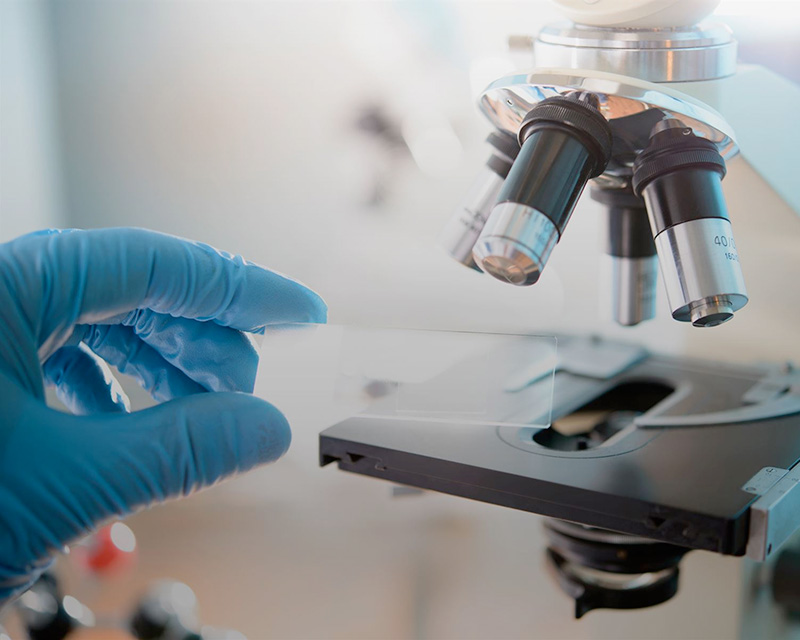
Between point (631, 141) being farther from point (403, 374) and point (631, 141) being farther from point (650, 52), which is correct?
point (403, 374)

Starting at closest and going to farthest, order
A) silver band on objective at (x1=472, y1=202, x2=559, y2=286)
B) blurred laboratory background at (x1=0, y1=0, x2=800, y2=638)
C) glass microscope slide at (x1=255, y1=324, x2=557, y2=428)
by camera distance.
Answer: silver band on objective at (x1=472, y1=202, x2=559, y2=286) < glass microscope slide at (x1=255, y1=324, x2=557, y2=428) < blurred laboratory background at (x1=0, y1=0, x2=800, y2=638)

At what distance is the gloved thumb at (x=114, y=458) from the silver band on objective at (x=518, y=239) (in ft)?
0.75

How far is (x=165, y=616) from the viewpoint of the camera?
991 millimetres

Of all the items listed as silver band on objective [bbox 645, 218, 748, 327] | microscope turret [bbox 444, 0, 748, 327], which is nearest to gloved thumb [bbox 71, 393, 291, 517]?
microscope turret [bbox 444, 0, 748, 327]

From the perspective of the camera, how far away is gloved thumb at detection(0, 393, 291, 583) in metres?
0.58

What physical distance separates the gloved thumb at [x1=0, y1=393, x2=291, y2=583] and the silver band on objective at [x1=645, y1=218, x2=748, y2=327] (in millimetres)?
327

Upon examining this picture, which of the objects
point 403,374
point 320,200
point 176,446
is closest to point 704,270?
point 403,374

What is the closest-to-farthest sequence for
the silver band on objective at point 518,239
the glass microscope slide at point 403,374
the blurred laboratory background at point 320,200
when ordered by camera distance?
the silver band on objective at point 518,239 < the glass microscope slide at point 403,374 < the blurred laboratory background at point 320,200

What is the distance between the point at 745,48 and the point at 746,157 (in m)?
0.36

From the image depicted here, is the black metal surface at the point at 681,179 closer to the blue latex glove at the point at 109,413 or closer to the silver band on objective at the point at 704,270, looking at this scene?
the silver band on objective at the point at 704,270

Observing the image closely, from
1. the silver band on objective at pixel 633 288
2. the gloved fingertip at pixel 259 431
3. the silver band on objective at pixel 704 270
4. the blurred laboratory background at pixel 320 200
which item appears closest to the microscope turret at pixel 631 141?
the silver band on objective at pixel 704 270

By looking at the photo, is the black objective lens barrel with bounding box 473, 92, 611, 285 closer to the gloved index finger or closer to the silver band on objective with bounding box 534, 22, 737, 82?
the silver band on objective with bounding box 534, 22, 737, 82

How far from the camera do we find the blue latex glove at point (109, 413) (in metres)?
0.58

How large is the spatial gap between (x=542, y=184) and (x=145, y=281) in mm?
314
